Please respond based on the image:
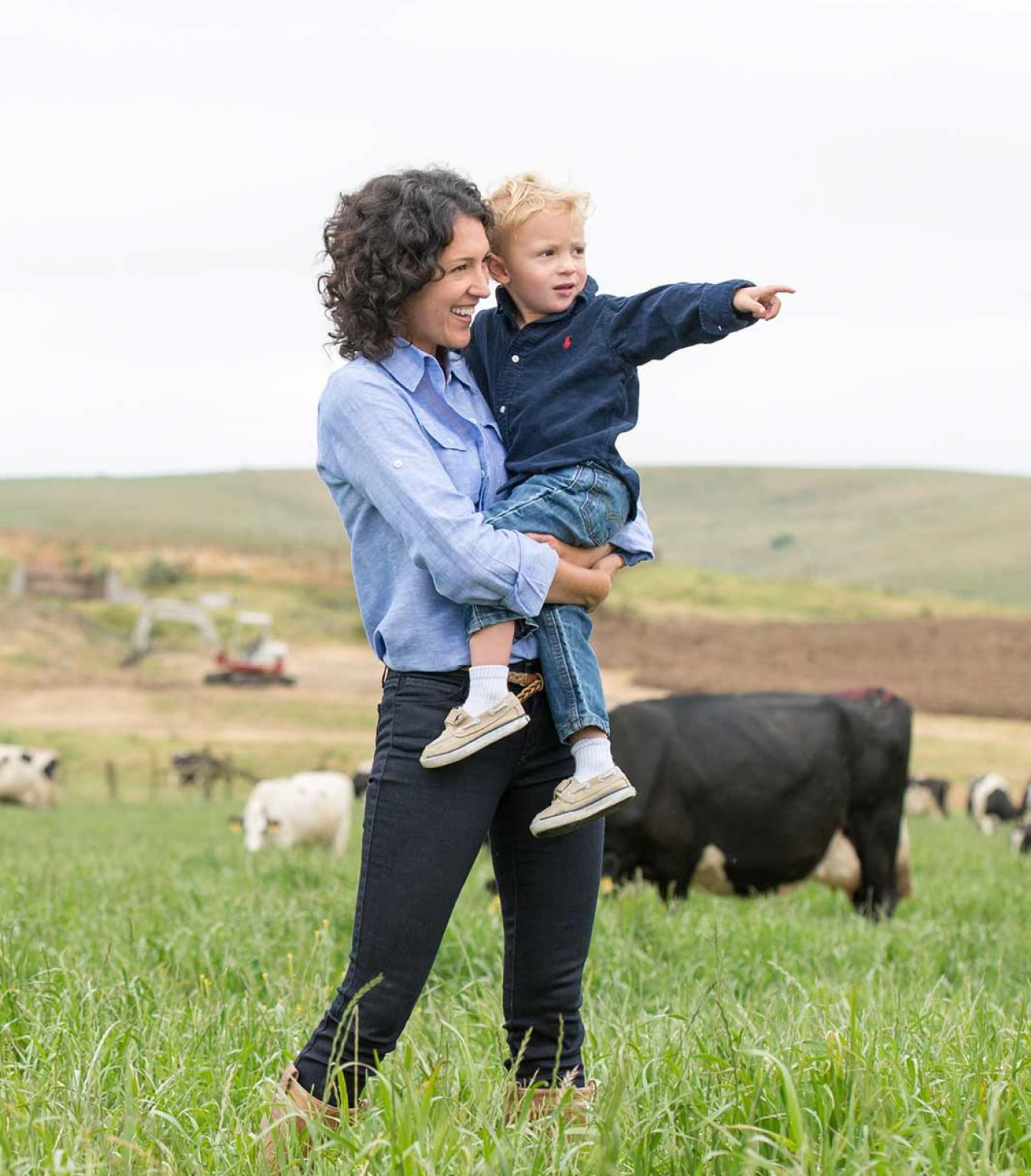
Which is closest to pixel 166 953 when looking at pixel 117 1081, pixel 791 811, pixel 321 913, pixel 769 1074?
pixel 321 913

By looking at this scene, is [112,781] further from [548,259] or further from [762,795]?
[548,259]

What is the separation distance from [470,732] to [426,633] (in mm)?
284

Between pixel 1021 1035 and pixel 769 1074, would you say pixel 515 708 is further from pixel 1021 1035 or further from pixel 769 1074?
pixel 1021 1035

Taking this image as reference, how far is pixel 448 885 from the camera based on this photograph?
329 centimetres

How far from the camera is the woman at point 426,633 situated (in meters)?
3.25

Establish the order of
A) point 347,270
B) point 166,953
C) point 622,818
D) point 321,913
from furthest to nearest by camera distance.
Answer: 1. point 622,818
2. point 321,913
3. point 166,953
4. point 347,270

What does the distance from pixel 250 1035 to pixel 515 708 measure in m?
1.31

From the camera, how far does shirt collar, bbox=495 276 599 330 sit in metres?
3.76

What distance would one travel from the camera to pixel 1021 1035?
3.61 metres

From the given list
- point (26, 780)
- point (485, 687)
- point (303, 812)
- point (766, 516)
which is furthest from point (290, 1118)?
point (766, 516)

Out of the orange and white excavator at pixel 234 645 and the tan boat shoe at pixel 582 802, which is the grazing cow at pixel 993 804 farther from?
the tan boat shoe at pixel 582 802

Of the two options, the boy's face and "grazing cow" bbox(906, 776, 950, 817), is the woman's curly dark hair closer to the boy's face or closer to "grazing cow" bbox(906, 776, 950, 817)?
the boy's face

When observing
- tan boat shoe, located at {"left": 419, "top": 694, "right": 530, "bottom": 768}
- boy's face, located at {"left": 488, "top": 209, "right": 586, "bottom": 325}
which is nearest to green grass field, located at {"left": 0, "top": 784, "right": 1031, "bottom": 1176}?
tan boat shoe, located at {"left": 419, "top": 694, "right": 530, "bottom": 768}

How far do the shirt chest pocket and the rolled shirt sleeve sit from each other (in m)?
0.05
